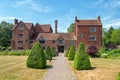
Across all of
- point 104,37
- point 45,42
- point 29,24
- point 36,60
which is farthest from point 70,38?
point 36,60

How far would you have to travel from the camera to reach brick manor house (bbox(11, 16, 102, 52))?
69312 millimetres

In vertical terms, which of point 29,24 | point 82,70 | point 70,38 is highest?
point 29,24

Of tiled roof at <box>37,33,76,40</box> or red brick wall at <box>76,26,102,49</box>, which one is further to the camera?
tiled roof at <box>37,33,76,40</box>

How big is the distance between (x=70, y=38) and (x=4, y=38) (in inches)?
1310

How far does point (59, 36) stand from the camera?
236ft

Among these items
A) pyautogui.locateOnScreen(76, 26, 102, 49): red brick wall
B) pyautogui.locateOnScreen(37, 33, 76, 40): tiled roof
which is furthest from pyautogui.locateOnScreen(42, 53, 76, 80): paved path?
pyautogui.locateOnScreen(37, 33, 76, 40): tiled roof

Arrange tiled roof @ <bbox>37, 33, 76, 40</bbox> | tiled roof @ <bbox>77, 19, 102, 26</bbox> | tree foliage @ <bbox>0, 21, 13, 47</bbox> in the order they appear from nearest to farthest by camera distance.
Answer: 1. tiled roof @ <bbox>77, 19, 102, 26</bbox>
2. tiled roof @ <bbox>37, 33, 76, 40</bbox>
3. tree foliage @ <bbox>0, 21, 13, 47</bbox>

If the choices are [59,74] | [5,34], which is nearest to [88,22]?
[5,34]

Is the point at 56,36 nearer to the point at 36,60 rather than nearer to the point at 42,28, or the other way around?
the point at 42,28

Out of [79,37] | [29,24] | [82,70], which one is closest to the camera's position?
[82,70]

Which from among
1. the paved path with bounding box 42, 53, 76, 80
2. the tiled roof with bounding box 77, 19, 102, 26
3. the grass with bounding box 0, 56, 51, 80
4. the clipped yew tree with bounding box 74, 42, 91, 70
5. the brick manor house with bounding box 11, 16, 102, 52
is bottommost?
the paved path with bounding box 42, 53, 76, 80

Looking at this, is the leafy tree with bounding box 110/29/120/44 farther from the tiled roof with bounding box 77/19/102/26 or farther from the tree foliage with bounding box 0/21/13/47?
the tree foliage with bounding box 0/21/13/47

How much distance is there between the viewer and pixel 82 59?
23250mm

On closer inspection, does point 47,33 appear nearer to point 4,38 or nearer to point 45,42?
point 45,42
